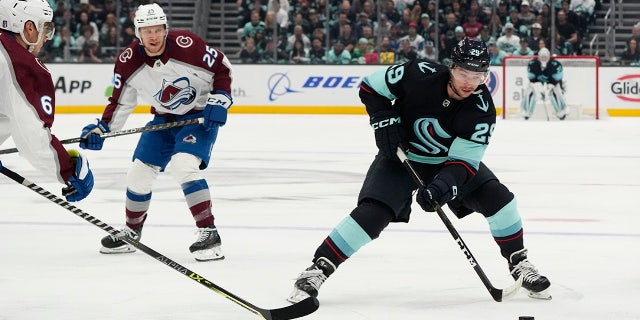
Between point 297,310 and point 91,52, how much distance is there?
1181 centimetres

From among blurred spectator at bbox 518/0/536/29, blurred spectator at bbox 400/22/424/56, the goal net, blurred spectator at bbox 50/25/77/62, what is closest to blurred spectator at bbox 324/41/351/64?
blurred spectator at bbox 400/22/424/56

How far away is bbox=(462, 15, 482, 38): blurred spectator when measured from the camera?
15.0 meters

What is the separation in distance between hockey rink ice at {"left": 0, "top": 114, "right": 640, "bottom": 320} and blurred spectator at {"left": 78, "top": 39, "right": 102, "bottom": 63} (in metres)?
5.98

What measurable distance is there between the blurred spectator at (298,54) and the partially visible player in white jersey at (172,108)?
9666 mm

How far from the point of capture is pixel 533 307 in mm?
3740

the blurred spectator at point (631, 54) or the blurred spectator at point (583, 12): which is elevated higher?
the blurred spectator at point (583, 12)

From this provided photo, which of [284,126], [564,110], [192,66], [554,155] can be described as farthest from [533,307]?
[564,110]

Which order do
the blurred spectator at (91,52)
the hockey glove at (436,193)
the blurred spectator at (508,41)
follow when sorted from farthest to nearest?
the blurred spectator at (508,41)
the blurred spectator at (91,52)
the hockey glove at (436,193)

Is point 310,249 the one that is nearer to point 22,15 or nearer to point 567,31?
point 22,15

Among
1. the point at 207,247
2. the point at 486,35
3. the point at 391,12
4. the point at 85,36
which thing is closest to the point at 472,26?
the point at 486,35

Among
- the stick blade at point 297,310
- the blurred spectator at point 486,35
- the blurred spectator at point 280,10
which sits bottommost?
the blurred spectator at point 486,35

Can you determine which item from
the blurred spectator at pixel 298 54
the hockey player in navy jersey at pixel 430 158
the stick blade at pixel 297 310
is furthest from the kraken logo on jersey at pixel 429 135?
the blurred spectator at pixel 298 54

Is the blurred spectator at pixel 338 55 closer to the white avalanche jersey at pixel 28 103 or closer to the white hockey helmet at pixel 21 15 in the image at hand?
the white hockey helmet at pixel 21 15

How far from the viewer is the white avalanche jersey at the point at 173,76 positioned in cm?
479
